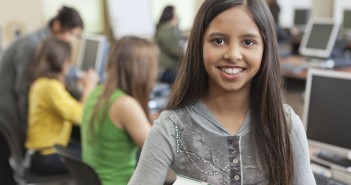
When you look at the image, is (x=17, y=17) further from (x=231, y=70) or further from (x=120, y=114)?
(x=231, y=70)

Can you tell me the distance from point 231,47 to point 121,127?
107 centimetres

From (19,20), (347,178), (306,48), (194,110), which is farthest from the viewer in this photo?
(19,20)

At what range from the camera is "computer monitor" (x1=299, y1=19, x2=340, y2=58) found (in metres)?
3.97

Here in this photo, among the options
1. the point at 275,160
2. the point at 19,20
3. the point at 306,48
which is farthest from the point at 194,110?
the point at 19,20

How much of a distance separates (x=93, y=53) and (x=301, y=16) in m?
5.27

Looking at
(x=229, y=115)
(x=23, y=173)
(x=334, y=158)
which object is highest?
(x=229, y=115)

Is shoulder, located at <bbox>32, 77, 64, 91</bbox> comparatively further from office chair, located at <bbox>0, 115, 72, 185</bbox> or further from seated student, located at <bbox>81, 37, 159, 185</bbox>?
seated student, located at <bbox>81, 37, 159, 185</bbox>

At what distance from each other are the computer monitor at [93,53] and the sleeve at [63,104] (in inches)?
36.2

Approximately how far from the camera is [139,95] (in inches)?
75.2

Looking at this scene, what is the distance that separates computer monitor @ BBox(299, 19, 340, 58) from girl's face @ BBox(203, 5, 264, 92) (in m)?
3.35

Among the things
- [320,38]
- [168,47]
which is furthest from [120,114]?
[168,47]

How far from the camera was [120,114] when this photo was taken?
1.80 metres

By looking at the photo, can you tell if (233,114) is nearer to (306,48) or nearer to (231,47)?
(231,47)

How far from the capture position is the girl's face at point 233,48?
838 millimetres
